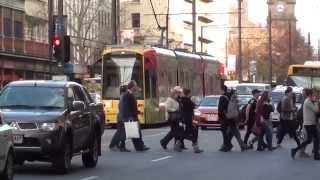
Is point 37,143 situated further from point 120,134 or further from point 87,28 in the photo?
point 87,28

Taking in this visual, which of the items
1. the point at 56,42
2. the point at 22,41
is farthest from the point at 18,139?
the point at 22,41

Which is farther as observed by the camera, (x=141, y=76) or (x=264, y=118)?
(x=141, y=76)

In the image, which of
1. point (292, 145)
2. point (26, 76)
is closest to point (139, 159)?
point (292, 145)

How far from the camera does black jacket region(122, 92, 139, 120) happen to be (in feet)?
76.9

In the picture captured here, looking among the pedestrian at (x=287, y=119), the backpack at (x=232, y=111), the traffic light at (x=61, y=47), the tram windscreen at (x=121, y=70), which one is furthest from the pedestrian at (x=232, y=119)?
the tram windscreen at (x=121, y=70)

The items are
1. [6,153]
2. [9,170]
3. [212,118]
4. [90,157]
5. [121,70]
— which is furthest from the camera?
[121,70]

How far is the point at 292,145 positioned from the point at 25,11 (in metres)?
36.5

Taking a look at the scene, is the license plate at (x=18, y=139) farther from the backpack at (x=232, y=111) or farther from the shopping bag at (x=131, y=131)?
the backpack at (x=232, y=111)

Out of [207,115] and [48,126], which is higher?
[48,126]

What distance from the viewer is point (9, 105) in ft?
55.0

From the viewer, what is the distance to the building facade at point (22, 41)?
185ft

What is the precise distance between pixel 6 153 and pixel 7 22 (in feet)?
144

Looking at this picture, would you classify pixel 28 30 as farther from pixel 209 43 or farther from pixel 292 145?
pixel 209 43

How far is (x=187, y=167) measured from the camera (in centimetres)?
1898
